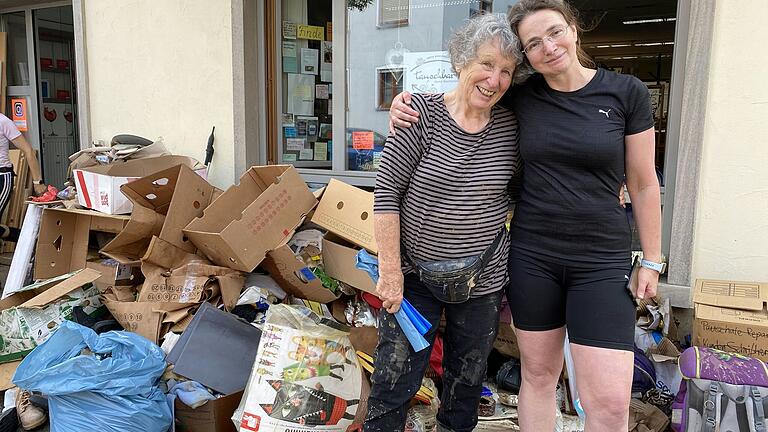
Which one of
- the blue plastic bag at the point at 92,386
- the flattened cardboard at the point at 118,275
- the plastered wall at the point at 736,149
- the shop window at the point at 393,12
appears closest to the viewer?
the blue plastic bag at the point at 92,386

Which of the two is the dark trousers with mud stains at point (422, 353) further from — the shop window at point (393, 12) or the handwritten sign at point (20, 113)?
the handwritten sign at point (20, 113)

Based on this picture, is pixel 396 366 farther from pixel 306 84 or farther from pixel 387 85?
pixel 306 84

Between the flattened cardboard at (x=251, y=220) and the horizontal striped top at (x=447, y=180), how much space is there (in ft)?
4.26

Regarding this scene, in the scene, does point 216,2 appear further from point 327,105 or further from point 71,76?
point 71,76

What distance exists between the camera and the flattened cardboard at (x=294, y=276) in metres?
3.14

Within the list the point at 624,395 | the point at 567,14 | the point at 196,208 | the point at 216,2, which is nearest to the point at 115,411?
the point at 196,208

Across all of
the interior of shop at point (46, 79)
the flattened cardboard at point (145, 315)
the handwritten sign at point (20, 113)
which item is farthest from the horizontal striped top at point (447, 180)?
the handwritten sign at point (20, 113)

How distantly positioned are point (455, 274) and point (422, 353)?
13.2 inches

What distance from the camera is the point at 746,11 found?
112 inches

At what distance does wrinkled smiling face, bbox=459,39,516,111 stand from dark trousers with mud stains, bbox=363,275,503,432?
25.0 inches

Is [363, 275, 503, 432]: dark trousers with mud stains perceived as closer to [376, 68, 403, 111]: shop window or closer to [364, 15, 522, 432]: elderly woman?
[364, 15, 522, 432]: elderly woman

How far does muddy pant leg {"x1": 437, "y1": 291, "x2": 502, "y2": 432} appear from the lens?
198 cm

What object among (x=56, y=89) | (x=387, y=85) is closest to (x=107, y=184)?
(x=387, y=85)

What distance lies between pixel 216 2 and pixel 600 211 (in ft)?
11.4
